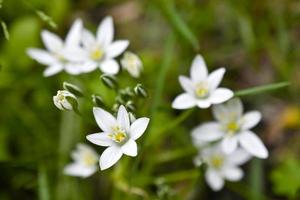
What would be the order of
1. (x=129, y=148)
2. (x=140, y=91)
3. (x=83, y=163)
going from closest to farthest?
(x=129, y=148) → (x=140, y=91) → (x=83, y=163)

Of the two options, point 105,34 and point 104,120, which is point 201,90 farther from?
point 105,34

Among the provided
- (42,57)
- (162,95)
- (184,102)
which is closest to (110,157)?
(184,102)

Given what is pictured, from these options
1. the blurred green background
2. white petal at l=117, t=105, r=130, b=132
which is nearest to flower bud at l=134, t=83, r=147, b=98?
white petal at l=117, t=105, r=130, b=132

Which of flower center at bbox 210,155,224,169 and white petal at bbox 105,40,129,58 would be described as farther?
flower center at bbox 210,155,224,169

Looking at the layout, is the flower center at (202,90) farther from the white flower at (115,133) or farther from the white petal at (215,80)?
the white flower at (115,133)

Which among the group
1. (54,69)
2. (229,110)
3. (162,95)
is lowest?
(229,110)

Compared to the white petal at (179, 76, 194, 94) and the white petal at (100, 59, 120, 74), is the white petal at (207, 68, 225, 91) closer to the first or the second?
the white petal at (179, 76, 194, 94)
